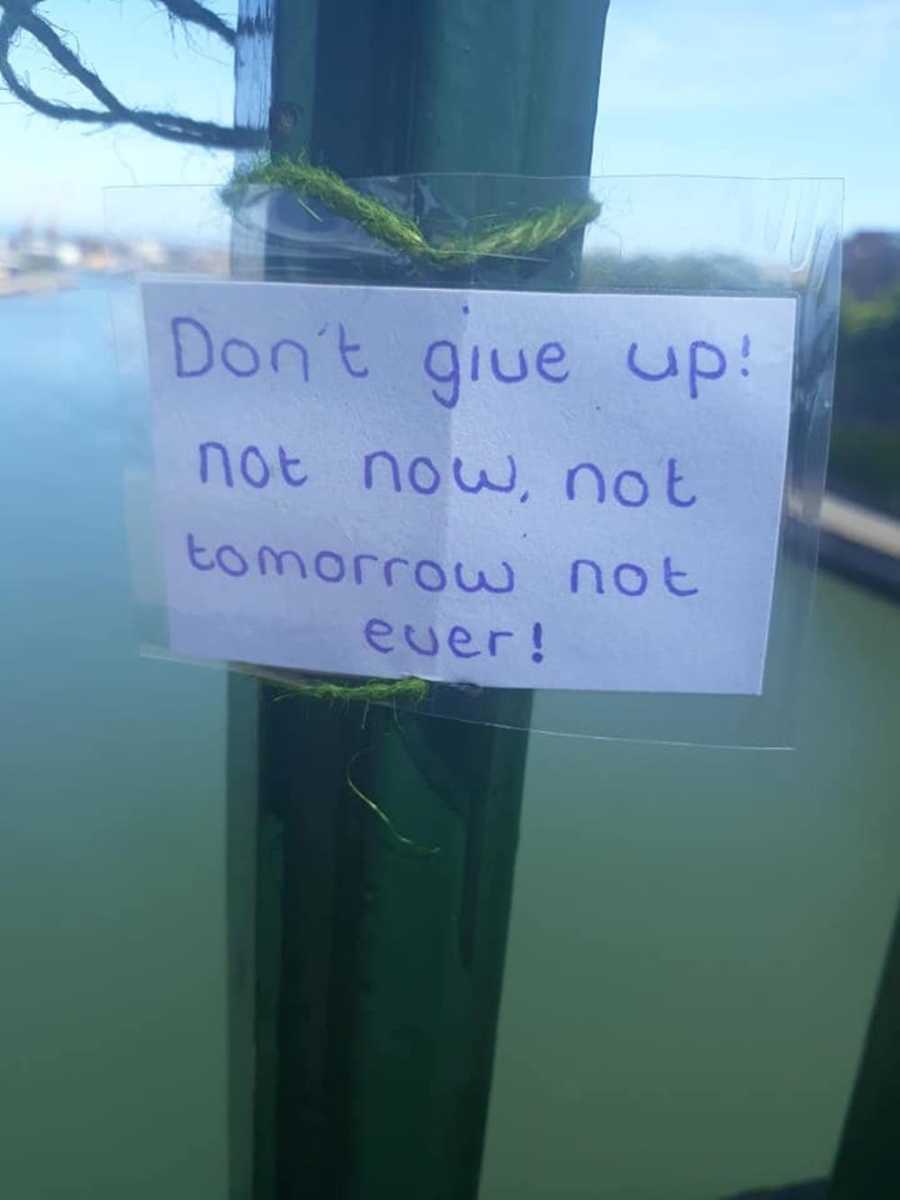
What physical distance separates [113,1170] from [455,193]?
78 centimetres

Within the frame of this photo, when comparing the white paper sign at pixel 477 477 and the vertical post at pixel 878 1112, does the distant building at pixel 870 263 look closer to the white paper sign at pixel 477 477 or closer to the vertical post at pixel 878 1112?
the white paper sign at pixel 477 477

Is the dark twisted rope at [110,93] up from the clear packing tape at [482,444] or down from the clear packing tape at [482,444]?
up

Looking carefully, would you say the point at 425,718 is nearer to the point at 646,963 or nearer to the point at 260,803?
the point at 260,803

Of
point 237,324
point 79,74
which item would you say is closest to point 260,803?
point 237,324

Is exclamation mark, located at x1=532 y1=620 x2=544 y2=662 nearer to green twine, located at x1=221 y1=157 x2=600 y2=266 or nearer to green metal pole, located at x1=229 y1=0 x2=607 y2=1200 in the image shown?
green metal pole, located at x1=229 y1=0 x2=607 y2=1200

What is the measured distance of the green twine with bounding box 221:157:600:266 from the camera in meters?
0.53

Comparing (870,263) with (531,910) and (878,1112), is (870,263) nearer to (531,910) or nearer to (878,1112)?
(531,910)

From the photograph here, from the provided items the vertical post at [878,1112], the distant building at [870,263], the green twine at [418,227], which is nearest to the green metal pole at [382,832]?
the green twine at [418,227]

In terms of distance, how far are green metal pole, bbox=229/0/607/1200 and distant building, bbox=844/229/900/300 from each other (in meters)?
0.14

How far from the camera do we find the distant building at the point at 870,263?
0.56 meters

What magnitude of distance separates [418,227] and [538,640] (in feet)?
0.72

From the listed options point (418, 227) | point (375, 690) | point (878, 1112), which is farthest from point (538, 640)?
point (878, 1112)

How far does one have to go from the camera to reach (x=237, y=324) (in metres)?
0.56

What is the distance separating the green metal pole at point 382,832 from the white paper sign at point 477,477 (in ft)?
0.14
